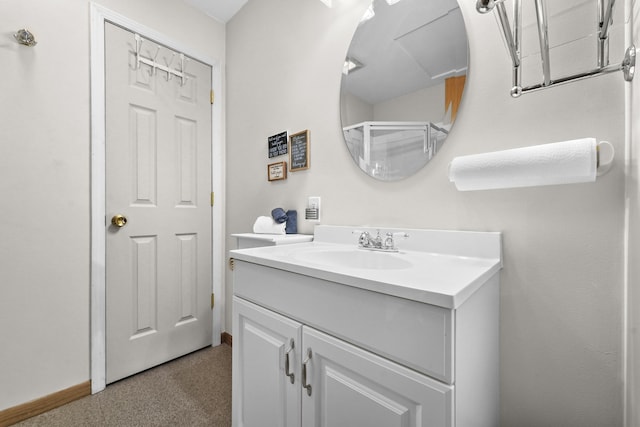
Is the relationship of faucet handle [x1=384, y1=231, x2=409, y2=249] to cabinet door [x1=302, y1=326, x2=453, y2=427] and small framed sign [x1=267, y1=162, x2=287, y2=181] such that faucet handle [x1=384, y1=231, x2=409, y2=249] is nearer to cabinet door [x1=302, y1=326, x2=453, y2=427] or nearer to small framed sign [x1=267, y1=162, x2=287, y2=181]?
cabinet door [x1=302, y1=326, x2=453, y2=427]

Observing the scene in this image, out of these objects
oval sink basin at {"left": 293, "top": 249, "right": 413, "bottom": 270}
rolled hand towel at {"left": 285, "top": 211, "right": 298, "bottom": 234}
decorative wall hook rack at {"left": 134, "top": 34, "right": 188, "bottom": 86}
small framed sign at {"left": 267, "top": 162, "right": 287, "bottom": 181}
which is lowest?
oval sink basin at {"left": 293, "top": 249, "right": 413, "bottom": 270}

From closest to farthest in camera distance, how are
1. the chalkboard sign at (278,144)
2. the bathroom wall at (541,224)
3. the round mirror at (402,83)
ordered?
the bathroom wall at (541,224), the round mirror at (402,83), the chalkboard sign at (278,144)

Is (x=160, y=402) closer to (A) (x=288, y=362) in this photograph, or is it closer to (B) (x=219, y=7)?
(A) (x=288, y=362)

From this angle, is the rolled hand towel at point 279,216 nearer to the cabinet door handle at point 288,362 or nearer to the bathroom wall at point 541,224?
the bathroom wall at point 541,224

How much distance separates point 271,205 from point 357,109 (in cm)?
79

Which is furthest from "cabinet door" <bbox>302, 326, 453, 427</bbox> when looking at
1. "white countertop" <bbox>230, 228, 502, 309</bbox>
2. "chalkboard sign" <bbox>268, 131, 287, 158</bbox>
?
"chalkboard sign" <bbox>268, 131, 287, 158</bbox>

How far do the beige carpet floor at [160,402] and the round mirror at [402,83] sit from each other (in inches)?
54.8

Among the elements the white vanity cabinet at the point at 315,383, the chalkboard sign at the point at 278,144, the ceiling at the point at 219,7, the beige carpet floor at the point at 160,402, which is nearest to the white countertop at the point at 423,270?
the white vanity cabinet at the point at 315,383

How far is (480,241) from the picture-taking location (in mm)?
873

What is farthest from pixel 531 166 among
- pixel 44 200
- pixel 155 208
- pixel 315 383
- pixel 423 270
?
pixel 44 200

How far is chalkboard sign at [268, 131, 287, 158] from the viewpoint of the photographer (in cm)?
161

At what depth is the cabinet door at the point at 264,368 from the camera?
2.67 feet

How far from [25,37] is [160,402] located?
6.13 feet

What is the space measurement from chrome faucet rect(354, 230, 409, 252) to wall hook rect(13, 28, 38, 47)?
1781 mm
